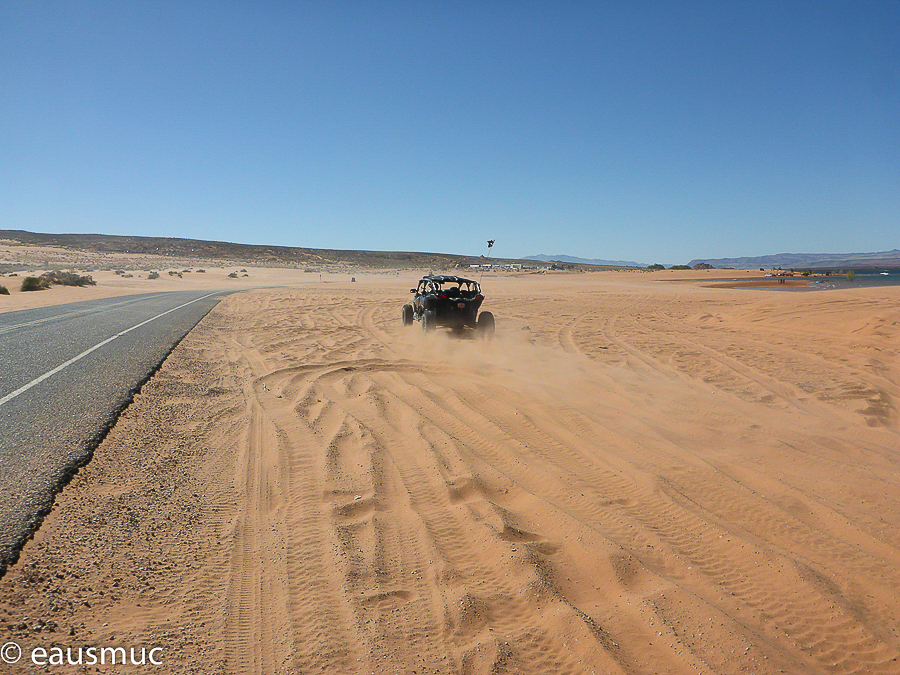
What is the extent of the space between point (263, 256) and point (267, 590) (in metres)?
115

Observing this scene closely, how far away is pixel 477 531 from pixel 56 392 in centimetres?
609

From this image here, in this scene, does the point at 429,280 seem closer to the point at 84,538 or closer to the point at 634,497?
the point at 634,497

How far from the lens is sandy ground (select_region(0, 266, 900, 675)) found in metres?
2.60

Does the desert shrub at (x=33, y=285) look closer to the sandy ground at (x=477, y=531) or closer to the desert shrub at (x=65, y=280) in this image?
the desert shrub at (x=65, y=280)

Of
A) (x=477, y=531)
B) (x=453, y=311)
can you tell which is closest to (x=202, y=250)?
(x=453, y=311)

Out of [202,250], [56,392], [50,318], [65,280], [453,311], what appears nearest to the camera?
[56,392]

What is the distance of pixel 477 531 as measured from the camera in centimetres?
366

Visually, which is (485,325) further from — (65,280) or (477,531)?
(65,280)

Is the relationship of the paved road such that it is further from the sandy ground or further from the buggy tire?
the buggy tire

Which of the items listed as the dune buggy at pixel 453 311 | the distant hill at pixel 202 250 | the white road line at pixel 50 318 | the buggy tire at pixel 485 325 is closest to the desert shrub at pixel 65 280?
the white road line at pixel 50 318

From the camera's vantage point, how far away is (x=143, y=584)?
9.52 feet

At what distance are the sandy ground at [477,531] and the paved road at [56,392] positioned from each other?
0.17 m

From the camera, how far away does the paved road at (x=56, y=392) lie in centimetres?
377

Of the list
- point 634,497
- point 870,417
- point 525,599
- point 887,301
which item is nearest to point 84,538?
point 525,599
